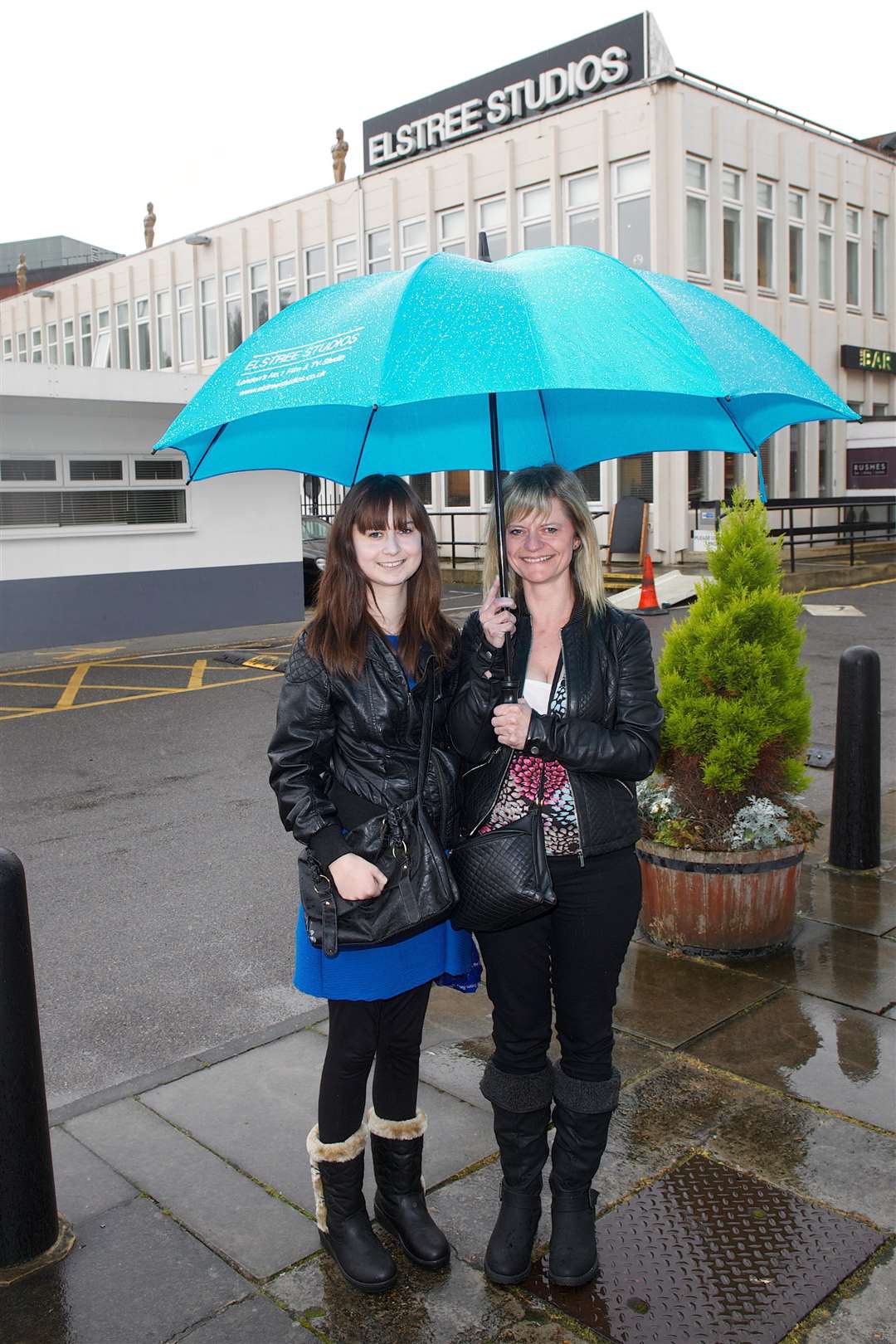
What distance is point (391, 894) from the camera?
268cm

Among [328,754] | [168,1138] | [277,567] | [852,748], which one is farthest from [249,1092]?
[277,567]

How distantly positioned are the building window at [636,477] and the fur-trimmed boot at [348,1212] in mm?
22560

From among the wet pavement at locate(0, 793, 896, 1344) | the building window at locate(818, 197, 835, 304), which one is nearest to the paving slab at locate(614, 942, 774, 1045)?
the wet pavement at locate(0, 793, 896, 1344)

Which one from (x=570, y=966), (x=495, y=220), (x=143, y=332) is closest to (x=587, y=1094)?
(x=570, y=966)

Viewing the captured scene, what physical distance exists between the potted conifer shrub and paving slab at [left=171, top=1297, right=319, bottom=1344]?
2.44 metres

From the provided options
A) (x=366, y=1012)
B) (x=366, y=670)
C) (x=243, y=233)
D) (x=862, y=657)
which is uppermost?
(x=243, y=233)

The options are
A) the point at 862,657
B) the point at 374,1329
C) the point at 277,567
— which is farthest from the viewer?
the point at 277,567

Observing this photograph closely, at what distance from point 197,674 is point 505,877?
34.8 feet

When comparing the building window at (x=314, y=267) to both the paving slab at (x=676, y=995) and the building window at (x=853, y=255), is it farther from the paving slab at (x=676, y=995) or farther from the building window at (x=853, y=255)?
the paving slab at (x=676, y=995)

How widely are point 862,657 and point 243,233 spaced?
32.0 meters

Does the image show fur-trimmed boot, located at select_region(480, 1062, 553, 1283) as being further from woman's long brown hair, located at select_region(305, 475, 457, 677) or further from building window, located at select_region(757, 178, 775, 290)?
building window, located at select_region(757, 178, 775, 290)

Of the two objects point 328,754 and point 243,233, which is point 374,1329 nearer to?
point 328,754

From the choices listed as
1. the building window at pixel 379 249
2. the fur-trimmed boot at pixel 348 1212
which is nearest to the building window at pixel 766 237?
the building window at pixel 379 249

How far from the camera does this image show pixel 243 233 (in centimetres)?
3381
